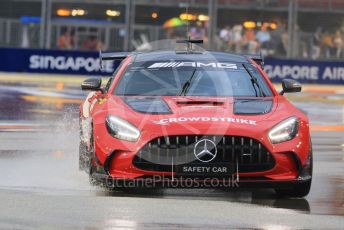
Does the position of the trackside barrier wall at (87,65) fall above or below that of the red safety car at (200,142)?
below

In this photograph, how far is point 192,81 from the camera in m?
10.8

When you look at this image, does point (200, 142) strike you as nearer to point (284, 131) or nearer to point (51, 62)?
point (284, 131)

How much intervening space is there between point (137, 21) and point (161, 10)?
3.47 ft

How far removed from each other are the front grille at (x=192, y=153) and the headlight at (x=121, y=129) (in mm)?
176

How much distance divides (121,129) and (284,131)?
1470mm

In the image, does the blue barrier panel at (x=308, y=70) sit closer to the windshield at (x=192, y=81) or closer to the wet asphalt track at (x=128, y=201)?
the wet asphalt track at (x=128, y=201)

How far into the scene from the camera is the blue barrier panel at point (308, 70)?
3569cm

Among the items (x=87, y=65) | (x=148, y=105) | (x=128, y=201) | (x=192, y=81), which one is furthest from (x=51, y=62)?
(x=128, y=201)

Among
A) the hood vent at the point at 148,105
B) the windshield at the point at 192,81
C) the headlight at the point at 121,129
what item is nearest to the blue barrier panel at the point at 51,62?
the windshield at the point at 192,81

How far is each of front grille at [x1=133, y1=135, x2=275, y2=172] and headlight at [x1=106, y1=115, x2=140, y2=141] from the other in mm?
176

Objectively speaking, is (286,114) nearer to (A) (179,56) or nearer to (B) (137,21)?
(A) (179,56)

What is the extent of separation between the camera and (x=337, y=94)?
102ft

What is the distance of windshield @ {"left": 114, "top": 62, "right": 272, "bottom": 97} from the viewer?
10.6 m

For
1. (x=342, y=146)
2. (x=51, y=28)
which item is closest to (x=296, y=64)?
(x=51, y=28)
